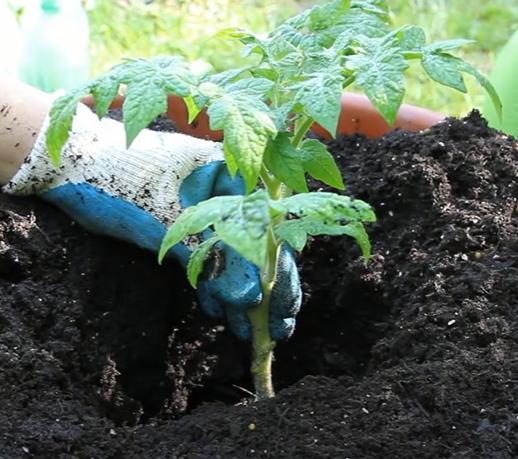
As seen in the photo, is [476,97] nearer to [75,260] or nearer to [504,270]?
[504,270]

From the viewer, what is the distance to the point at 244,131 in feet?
2.57

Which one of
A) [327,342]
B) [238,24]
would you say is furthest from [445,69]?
[238,24]

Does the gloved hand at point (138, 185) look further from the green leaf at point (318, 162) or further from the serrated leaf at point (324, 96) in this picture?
the serrated leaf at point (324, 96)

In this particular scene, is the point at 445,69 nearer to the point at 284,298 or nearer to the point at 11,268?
the point at 284,298

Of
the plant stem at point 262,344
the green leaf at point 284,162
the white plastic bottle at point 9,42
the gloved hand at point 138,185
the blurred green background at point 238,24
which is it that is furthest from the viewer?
the blurred green background at point 238,24

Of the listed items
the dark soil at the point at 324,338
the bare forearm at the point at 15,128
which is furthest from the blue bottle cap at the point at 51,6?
the dark soil at the point at 324,338

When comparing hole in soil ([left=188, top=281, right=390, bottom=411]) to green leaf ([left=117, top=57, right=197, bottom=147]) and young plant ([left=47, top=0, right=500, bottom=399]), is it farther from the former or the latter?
green leaf ([left=117, top=57, right=197, bottom=147])

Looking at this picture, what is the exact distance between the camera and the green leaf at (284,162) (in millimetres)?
911

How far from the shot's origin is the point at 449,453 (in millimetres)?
908

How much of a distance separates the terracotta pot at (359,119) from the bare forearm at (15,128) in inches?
12.6

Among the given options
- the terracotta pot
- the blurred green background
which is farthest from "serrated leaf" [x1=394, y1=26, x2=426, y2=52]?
the blurred green background

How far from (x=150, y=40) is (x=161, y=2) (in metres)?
0.50

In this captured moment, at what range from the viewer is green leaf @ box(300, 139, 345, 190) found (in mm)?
970

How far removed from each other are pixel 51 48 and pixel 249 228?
4.81 ft
